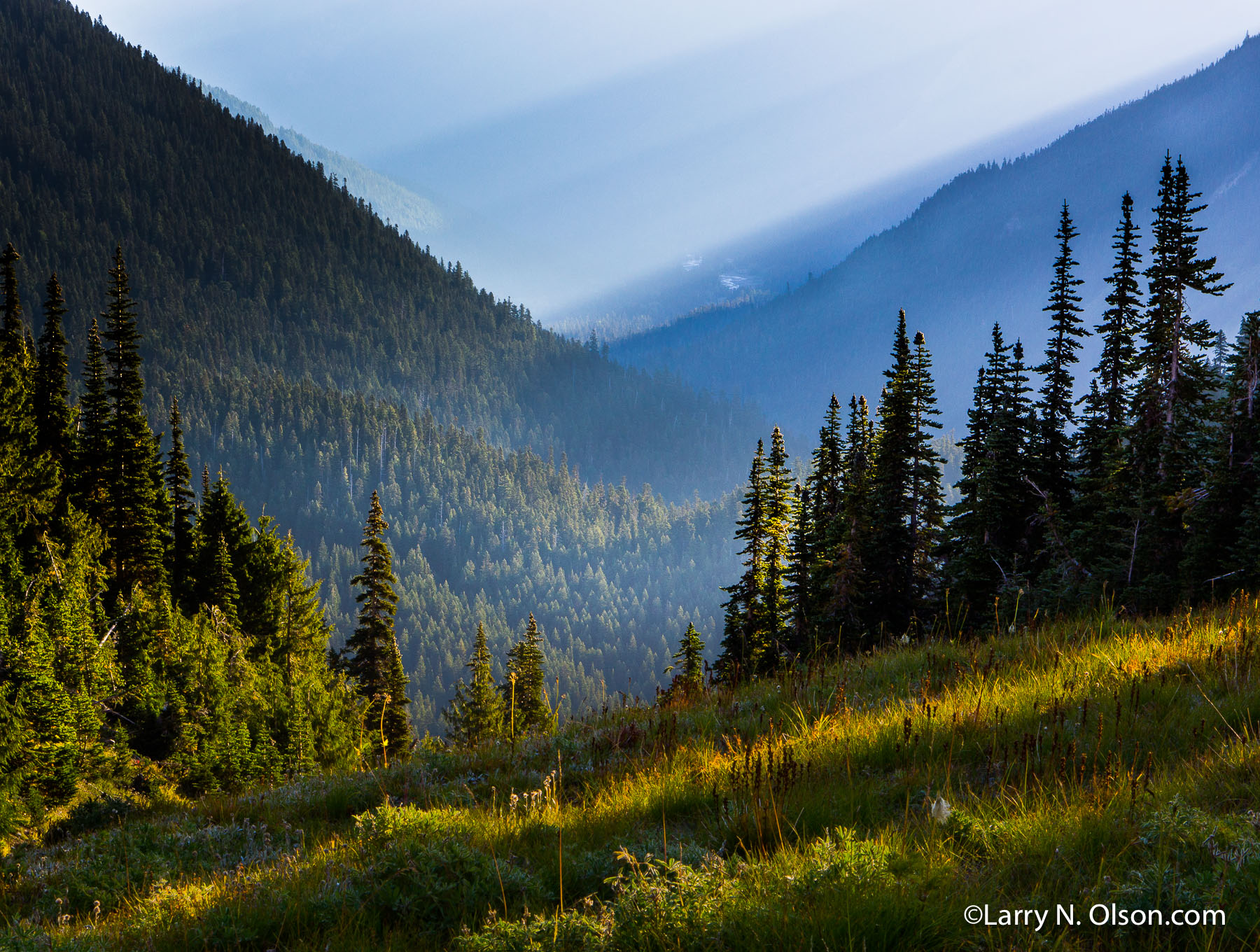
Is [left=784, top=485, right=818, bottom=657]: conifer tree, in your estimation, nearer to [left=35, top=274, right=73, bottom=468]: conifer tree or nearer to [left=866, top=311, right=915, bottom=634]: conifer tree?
[left=866, top=311, right=915, bottom=634]: conifer tree

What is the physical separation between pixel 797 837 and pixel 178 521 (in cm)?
4288

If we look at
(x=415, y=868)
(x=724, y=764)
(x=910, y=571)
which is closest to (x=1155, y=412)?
(x=910, y=571)

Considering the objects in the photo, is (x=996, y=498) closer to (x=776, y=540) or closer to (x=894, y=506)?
(x=894, y=506)

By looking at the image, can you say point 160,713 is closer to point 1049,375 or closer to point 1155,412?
point 1155,412

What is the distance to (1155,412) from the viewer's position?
16.9m

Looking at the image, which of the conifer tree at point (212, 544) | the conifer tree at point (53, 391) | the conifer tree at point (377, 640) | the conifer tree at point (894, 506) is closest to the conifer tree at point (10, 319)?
the conifer tree at point (53, 391)

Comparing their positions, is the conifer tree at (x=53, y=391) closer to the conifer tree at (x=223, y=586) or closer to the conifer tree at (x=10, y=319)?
the conifer tree at (x=10, y=319)

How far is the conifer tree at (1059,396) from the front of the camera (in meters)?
24.7

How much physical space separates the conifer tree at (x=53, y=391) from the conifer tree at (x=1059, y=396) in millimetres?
40790

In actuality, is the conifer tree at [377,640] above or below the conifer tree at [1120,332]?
below

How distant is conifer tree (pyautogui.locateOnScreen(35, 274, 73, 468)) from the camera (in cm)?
2842

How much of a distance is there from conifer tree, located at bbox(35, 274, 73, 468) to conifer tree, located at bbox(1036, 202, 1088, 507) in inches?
1606

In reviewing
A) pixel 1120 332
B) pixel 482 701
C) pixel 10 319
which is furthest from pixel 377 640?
pixel 1120 332

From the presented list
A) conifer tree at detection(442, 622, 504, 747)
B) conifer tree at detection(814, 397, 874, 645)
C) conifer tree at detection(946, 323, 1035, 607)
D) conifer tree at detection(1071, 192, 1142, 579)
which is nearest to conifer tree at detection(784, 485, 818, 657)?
conifer tree at detection(814, 397, 874, 645)
